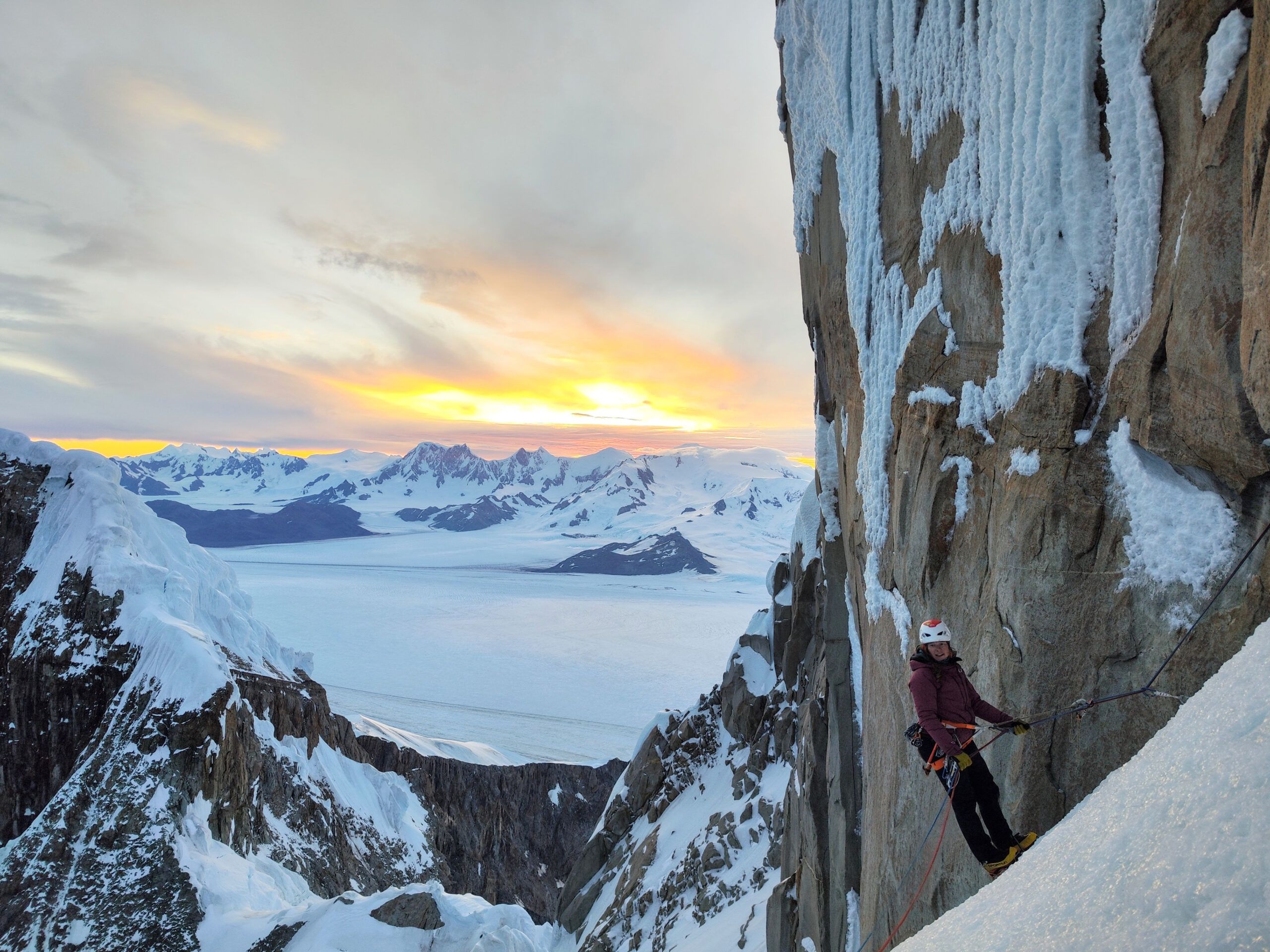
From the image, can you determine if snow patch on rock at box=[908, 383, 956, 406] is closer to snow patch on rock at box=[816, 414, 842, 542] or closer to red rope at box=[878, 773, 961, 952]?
red rope at box=[878, 773, 961, 952]

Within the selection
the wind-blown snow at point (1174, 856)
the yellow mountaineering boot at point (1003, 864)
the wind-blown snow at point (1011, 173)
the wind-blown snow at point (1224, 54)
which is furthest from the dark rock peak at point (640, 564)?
the wind-blown snow at point (1174, 856)

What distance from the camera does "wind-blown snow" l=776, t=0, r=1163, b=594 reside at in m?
5.19

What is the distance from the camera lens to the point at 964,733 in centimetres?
577

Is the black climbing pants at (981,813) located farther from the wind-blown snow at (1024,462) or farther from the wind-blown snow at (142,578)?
the wind-blown snow at (142,578)

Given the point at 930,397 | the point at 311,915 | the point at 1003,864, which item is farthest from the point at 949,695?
the point at 311,915

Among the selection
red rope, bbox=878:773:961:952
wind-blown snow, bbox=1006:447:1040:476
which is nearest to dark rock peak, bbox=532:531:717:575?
red rope, bbox=878:773:961:952

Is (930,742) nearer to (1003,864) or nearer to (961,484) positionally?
(1003,864)

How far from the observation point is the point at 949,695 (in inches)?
223

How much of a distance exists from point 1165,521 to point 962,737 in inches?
98.1

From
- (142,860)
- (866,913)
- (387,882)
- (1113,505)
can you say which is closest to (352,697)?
(387,882)

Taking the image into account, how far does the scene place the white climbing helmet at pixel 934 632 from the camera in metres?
5.67

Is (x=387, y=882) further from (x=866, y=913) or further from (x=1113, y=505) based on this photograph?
(x=1113, y=505)

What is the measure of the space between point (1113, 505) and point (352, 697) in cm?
6959

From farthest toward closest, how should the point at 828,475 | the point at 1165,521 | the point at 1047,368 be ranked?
1. the point at 828,475
2. the point at 1047,368
3. the point at 1165,521
